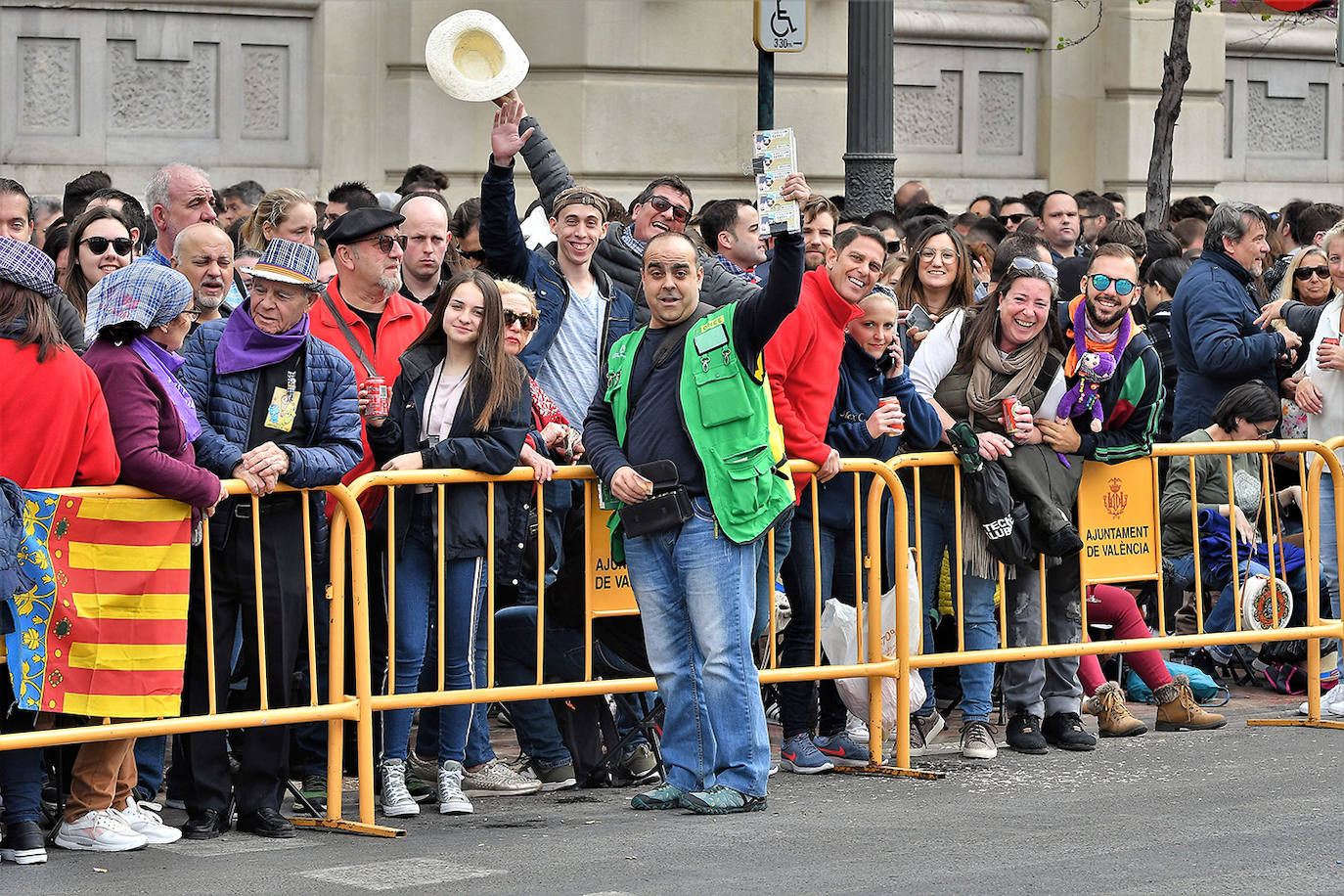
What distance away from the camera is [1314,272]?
1156 centimetres

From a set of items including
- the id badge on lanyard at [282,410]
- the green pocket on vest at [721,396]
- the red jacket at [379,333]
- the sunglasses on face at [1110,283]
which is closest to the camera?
the id badge on lanyard at [282,410]

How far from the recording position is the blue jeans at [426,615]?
767 centimetres

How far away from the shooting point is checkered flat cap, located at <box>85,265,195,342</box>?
695cm

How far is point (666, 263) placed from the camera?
766 cm

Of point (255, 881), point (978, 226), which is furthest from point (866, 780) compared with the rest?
point (978, 226)

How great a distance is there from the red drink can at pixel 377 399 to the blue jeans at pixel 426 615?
1.35 ft

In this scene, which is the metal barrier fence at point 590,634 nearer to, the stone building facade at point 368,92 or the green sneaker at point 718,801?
the green sneaker at point 718,801

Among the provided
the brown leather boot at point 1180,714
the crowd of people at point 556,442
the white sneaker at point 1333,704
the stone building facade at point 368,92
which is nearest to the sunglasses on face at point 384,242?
the crowd of people at point 556,442

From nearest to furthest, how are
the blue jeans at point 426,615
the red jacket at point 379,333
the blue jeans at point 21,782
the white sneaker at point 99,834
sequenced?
the blue jeans at point 21,782, the white sneaker at point 99,834, the blue jeans at point 426,615, the red jacket at point 379,333

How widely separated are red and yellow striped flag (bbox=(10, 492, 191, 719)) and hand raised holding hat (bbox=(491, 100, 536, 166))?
2.31 meters

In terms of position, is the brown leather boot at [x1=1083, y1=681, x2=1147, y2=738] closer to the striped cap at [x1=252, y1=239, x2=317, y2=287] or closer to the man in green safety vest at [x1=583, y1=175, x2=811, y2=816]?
the man in green safety vest at [x1=583, y1=175, x2=811, y2=816]

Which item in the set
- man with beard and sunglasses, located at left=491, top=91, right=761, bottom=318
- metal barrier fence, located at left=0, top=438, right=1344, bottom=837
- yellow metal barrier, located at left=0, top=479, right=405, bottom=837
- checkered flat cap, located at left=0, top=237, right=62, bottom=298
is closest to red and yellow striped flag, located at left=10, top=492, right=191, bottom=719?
metal barrier fence, located at left=0, top=438, right=1344, bottom=837

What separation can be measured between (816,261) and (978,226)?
3800mm

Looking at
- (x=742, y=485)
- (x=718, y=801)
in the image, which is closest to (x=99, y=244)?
(x=742, y=485)
